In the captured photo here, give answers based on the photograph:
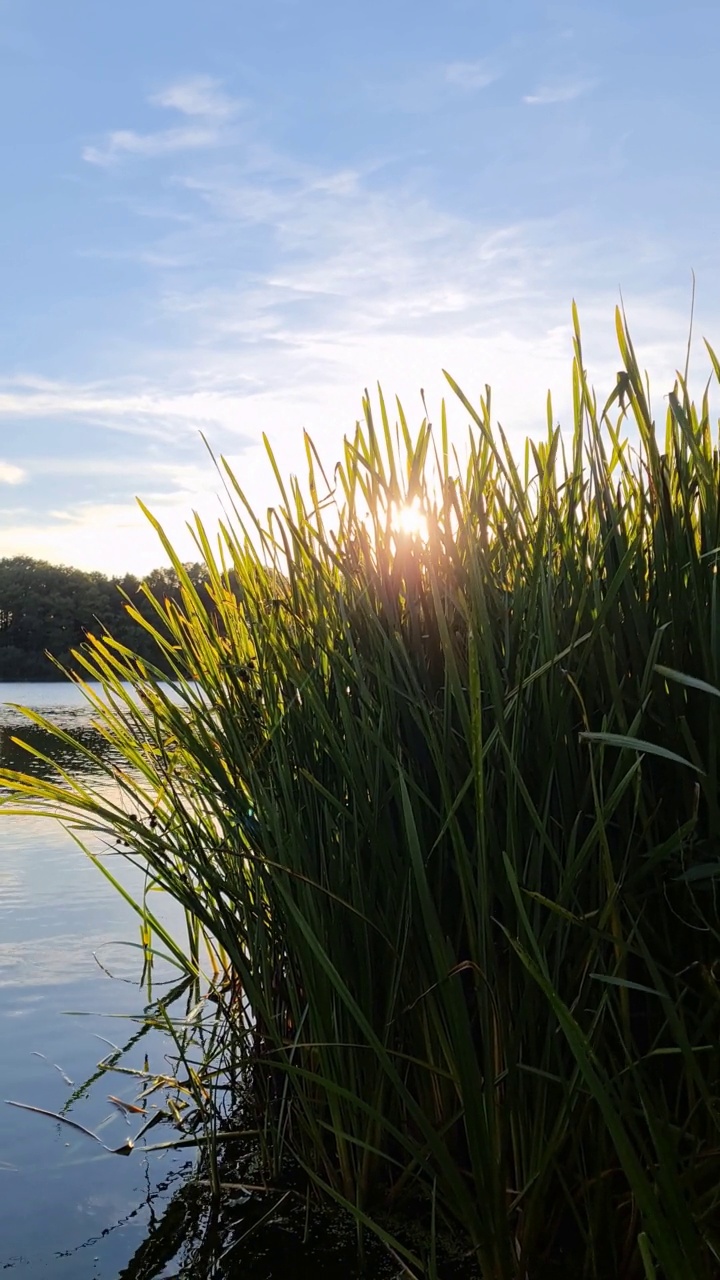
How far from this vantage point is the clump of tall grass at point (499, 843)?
4.24 ft

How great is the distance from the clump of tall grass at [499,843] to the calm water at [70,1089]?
1.23 feet

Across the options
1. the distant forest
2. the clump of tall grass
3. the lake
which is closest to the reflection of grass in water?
the lake

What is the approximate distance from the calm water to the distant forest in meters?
50.0

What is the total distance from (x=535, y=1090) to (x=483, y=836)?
486mm

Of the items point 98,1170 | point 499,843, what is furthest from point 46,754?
point 499,843

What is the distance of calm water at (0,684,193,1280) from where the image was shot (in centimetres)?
192

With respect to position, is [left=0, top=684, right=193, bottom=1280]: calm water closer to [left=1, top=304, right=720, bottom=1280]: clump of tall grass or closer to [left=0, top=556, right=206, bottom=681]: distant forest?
[left=1, top=304, right=720, bottom=1280]: clump of tall grass

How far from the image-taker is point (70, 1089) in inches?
102

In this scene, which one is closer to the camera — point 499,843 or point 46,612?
point 499,843

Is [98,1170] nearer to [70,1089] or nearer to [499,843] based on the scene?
[70,1089]

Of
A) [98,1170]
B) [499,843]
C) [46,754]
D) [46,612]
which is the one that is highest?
[46,612]

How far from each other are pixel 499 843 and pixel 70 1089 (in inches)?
68.9

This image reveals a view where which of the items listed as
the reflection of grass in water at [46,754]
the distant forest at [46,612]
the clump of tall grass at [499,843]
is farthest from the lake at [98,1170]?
the distant forest at [46,612]

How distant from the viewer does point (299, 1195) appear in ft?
5.98
